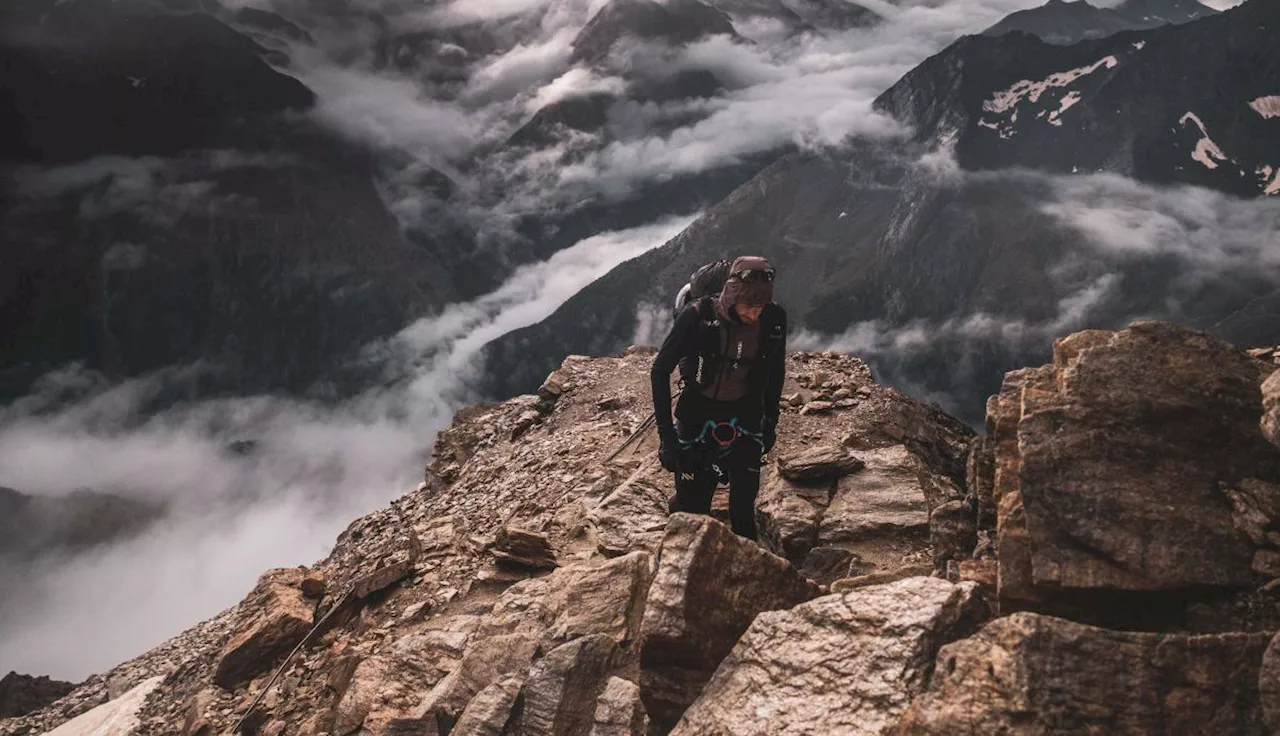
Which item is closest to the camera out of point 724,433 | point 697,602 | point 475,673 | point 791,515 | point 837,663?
point 837,663

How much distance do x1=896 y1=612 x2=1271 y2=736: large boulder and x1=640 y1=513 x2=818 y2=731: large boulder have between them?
2386mm

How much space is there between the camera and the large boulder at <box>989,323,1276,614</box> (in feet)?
18.7

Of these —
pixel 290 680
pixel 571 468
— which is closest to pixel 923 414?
pixel 571 468

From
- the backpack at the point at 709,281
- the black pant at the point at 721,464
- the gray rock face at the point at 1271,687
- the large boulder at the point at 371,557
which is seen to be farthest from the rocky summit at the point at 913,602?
the backpack at the point at 709,281

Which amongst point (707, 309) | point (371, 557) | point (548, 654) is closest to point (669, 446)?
point (707, 309)

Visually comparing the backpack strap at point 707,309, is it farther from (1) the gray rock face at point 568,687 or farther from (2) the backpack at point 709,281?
(1) the gray rock face at point 568,687

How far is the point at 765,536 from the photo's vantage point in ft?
42.7

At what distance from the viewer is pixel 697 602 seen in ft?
23.0

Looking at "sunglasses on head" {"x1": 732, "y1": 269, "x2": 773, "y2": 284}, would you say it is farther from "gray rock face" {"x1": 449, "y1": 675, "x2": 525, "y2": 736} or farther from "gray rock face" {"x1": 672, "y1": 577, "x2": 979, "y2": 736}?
"gray rock face" {"x1": 449, "y1": 675, "x2": 525, "y2": 736}

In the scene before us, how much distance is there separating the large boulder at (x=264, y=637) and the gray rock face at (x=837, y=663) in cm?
1322

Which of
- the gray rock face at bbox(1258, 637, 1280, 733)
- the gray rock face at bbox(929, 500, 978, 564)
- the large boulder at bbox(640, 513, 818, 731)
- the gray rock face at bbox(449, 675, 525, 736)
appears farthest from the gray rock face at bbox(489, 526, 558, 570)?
the gray rock face at bbox(1258, 637, 1280, 733)

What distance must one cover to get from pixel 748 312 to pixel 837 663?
5256 millimetres

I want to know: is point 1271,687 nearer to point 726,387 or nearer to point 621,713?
point 621,713

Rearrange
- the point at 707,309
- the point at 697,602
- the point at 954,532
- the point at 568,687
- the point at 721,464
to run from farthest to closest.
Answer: the point at 721,464 < the point at 707,309 < the point at 954,532 < the point at 568,687 < the point at 697,602
